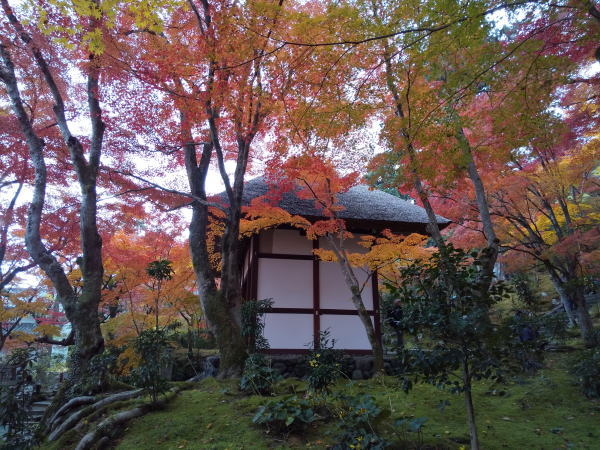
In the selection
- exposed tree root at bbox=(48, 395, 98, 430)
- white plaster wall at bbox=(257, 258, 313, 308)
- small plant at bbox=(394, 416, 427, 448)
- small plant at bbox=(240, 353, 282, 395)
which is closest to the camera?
small plant at bbox=(394, 416, 427, 448)

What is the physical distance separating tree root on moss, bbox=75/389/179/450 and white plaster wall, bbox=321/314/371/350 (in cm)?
403

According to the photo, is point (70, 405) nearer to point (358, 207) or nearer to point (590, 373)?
point (358, 207)

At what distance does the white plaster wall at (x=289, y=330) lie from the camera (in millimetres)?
7770

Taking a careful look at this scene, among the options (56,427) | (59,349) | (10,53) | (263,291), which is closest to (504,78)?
(263,291)

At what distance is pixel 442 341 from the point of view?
306cm

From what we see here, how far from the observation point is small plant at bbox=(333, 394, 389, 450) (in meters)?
3.12

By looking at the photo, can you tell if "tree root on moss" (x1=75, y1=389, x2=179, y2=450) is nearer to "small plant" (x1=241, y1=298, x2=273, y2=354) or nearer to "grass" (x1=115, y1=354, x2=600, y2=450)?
"grass" (x1=115, y1=354, x2=600, y2=450)

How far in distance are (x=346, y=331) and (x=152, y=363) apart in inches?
177

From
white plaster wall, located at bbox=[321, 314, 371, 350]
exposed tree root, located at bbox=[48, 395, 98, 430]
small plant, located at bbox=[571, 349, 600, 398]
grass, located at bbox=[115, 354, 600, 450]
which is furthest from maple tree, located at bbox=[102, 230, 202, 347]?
small plant, located at bbox=[571, 349, 600, 398]

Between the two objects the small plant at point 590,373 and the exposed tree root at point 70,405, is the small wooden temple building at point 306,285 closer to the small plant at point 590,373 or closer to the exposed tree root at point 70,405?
the exposed tree root at point 70,405

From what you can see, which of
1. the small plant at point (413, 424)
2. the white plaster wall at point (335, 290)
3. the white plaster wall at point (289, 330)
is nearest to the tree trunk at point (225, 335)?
the white plaster wall at point (289, 330)

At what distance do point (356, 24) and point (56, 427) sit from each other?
6.69m

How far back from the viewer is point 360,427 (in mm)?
3354

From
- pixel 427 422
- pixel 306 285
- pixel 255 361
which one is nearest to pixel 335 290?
pixel 306 285
